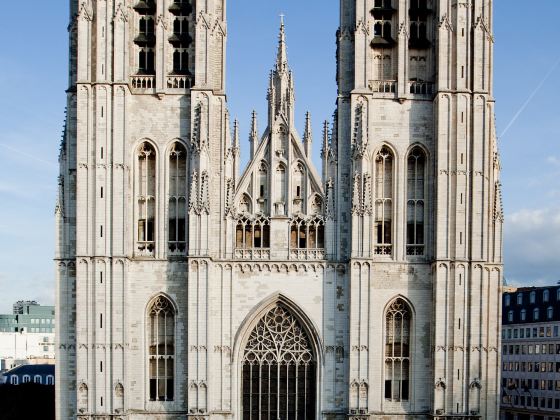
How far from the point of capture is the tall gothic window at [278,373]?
4128 cm

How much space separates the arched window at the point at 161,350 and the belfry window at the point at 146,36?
1183 cm

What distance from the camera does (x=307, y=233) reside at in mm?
41531

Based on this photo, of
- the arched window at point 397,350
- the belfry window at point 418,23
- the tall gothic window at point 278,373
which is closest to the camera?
the arched window at point 397,350

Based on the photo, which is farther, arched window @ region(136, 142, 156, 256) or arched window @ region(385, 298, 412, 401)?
arched window @ region(136, 142, 156, 256)

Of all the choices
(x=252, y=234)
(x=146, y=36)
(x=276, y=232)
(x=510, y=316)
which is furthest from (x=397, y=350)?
(x=510, y=316)

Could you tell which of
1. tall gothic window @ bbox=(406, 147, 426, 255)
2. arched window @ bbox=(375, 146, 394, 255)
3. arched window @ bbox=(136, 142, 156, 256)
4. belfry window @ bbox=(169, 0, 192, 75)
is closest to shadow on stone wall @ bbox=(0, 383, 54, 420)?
arched window @ bbox=(136, 142, 156, 256)

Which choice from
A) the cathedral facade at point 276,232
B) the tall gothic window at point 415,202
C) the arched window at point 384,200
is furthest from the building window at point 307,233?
the tall gothic window at point 415,202

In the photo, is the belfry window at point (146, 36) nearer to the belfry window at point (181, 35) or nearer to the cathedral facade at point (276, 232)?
the cathedral facade at point (276, 232)

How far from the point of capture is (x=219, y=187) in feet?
136

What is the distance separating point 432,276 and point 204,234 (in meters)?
11.4

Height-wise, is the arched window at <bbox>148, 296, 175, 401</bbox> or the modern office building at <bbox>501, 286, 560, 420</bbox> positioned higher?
the arched window at <bbox>148, 296, 175, 401</bbox>

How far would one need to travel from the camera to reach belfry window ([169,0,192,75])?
4228 centimetres

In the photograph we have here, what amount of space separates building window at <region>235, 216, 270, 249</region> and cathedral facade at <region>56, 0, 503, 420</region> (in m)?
0.10

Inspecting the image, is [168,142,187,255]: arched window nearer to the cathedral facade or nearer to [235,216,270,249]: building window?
the cathedral facade
